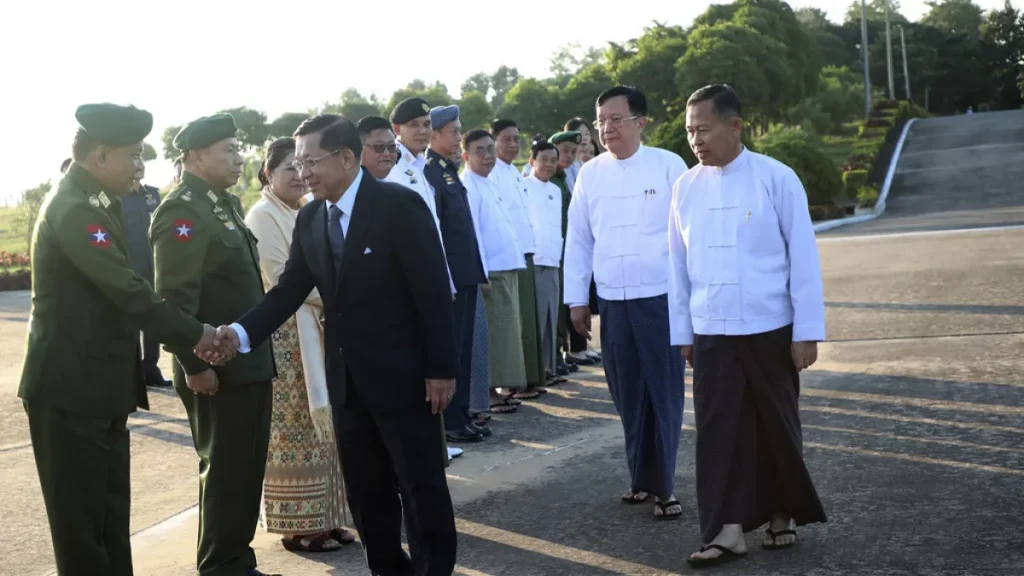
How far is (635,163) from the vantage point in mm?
6199

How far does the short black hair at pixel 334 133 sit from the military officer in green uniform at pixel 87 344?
2.03 ft

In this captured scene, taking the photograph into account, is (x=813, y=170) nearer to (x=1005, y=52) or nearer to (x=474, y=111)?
(x=474, y=111)

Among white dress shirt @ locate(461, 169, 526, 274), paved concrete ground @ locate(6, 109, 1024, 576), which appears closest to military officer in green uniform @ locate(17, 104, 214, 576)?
paved concrete ground @ locate(6, 109, 1024, 576)

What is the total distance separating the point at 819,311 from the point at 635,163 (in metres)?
1.53

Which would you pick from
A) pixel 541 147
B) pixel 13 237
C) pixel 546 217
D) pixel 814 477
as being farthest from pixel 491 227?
pixel 13 237

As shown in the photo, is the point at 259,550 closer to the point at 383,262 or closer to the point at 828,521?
the point at 383,262

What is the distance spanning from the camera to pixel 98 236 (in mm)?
4336

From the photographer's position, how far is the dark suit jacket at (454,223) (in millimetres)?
8141

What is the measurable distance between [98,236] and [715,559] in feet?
8.93

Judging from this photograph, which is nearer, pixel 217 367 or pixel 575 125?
pixel 217 367

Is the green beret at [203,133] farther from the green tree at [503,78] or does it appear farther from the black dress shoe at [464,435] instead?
the green tree at [503,78]

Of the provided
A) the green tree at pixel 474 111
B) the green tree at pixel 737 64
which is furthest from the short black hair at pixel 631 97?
the green tree at pixel 474 111

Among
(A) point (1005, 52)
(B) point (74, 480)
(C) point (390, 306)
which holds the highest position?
(A) point (1005, 52)

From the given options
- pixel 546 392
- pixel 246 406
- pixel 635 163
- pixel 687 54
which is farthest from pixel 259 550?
pixel 687 54
